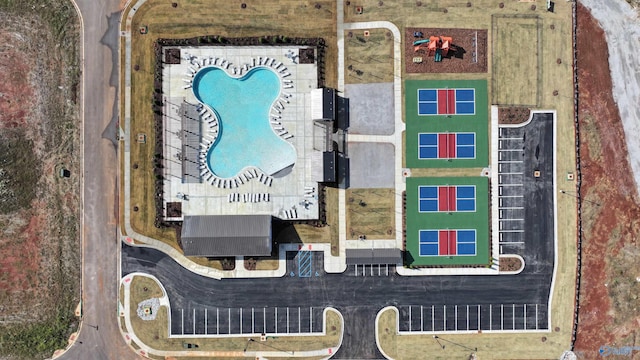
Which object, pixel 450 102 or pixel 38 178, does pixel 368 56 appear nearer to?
pixel 450 102

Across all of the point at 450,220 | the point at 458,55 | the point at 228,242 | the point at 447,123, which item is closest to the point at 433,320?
the point at 450,220

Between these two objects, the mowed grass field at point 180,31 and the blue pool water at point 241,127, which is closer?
the mowed grass field at point 180,31

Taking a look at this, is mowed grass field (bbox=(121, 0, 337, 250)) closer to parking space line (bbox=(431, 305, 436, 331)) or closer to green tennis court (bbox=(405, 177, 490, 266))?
green tennis court (bbox=(405, 177, 490, 266))

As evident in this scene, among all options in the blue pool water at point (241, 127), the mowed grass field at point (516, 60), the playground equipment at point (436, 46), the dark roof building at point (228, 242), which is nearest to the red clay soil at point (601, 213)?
the mowed grass field at point (516, 60)

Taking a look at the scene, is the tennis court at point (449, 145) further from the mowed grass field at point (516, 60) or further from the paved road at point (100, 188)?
the paved road at point (100, 188)

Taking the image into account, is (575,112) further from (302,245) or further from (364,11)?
(302,245)

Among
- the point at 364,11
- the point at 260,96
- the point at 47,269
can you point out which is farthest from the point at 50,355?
the point at 364,11

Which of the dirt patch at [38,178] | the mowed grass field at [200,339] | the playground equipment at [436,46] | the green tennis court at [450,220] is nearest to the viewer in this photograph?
the playground equipment at [436,46]
